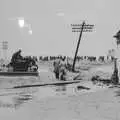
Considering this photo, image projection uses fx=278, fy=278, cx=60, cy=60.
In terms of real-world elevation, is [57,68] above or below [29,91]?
above

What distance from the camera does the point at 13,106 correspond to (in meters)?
5.37

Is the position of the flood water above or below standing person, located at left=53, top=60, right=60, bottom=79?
below

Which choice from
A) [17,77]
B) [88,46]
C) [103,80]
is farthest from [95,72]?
[17,77]

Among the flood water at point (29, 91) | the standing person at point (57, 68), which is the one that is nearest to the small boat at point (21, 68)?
the flood water at point (29, 91)

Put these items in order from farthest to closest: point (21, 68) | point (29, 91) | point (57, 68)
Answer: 1. point (21, 68)
2. point (57, 68)
3. point (29, 91)

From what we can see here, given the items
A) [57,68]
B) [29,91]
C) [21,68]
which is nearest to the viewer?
[29,91]

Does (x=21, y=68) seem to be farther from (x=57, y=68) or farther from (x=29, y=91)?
(x=29, y=91)

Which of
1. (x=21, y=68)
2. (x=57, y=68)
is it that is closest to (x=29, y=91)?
(x=57, y=68)

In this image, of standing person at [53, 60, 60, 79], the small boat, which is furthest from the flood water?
standing person at [53, 60, 60, 79]

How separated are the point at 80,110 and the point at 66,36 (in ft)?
14.8

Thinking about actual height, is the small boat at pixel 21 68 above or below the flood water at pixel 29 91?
above

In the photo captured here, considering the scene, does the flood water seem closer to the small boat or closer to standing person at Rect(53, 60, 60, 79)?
the small boat

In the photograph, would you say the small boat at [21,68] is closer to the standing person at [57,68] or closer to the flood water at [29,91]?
the flood water at [29,91]

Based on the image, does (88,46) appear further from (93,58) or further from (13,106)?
(13,106)
